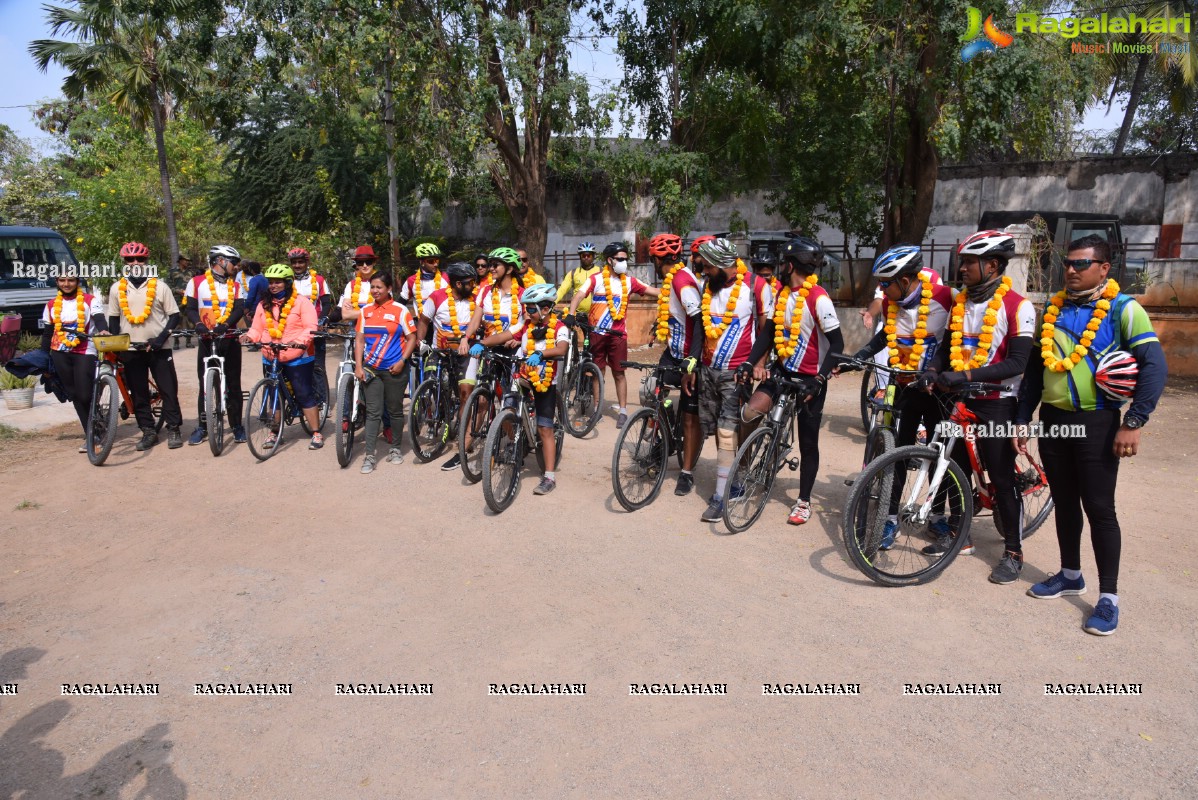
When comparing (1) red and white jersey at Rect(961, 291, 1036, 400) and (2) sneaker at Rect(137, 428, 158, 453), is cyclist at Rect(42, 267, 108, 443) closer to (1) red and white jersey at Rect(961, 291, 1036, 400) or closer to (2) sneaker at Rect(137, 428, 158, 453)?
(2) sneaker at Rect(137, 428, 158, 453)

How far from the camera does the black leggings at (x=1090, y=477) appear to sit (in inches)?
175

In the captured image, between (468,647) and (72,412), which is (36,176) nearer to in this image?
(72,412)

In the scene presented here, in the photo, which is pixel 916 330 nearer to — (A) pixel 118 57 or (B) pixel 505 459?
(B) pixel 505 459

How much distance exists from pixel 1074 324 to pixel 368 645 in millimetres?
4065

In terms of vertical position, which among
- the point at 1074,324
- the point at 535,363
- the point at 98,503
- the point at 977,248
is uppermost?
the point at 977,248

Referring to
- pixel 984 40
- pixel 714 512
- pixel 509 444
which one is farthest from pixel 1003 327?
pixel 984 40

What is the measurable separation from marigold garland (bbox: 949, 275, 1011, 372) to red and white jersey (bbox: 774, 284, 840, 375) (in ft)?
3.10

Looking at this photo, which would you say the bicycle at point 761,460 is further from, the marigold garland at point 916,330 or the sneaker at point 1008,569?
the sneaker at point 1008,569

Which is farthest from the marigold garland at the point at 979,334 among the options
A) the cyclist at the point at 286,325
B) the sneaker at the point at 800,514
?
the cyclist at the point at 286,325

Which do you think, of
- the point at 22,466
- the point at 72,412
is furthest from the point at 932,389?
the point at 72,412

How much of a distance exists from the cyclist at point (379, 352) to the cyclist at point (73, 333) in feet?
8.79

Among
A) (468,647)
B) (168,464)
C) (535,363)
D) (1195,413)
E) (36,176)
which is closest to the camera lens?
(468,647)

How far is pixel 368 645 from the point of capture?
4.44 m

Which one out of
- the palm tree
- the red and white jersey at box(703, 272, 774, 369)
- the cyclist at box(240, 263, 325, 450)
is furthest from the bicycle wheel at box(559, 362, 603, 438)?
the palm tree
